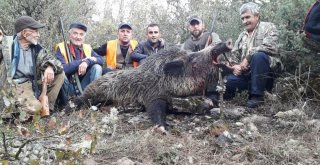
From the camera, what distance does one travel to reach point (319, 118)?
495cm

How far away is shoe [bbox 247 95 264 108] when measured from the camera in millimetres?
5754

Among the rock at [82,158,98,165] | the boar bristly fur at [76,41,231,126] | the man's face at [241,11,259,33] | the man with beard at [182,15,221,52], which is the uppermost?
the man's face at [241,11,259,33]

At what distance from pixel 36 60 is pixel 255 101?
3107 millimetres

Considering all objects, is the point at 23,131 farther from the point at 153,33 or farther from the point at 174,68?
the point at 153,33

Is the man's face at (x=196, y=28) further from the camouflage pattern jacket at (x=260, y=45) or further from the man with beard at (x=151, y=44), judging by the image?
the camouflage pattern jacket at (x=260, y=45)

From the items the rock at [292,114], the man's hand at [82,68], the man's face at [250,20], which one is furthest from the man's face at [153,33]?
the rock at [292,114]

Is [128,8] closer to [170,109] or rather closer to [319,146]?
[170,109]

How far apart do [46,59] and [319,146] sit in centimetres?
392

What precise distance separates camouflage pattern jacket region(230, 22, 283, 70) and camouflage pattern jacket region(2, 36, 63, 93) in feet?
8.60

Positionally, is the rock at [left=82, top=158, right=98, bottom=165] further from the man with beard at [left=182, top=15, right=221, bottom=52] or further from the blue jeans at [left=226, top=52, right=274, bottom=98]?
the man with beard at [left=182, top=15, right=221, bottom=52]

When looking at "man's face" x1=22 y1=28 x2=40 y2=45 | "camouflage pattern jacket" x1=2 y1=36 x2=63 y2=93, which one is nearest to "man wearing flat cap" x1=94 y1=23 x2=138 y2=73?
"camouflage pattern jacket" x1=2 y1=36 x2=63 y2=93

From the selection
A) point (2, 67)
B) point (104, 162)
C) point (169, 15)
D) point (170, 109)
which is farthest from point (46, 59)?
point (169, 15)

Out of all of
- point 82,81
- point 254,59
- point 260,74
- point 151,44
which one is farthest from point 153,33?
point 260,74

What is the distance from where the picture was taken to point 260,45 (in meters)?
5.99
